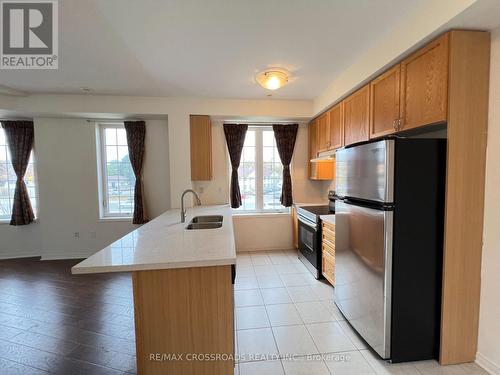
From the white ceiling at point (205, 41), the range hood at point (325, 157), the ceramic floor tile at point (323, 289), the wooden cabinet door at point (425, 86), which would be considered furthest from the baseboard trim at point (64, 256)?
the wooden cabinet door at point (425, 86)

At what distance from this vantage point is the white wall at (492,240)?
1516 millimetres

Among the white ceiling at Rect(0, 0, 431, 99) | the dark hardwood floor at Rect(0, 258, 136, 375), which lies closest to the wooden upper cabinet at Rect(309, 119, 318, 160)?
the white ceiling at Rect(0, 0, 431, 99)

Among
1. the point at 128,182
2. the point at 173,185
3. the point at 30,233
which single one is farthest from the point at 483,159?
the point at 30,233

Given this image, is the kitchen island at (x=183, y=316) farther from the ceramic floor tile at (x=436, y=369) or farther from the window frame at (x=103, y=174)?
the window frame at (x=103, y=174)

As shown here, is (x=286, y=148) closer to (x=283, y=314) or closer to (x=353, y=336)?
(x=283, y=314)

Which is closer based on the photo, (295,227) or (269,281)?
(269,281)

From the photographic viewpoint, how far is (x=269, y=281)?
298 cm

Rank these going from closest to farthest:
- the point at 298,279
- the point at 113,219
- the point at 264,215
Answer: the point at 298,279
the point at 113,219
the point at 264,215

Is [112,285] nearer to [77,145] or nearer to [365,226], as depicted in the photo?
[77,145]

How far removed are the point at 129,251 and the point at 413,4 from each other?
2.57 metres

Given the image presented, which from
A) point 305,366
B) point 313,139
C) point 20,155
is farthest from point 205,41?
point 20,155

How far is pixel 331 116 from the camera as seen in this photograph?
126 inches

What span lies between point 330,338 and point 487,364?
1.03 m

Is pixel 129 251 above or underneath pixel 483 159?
underneath
